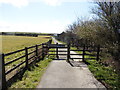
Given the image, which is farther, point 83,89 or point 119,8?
point 119,8

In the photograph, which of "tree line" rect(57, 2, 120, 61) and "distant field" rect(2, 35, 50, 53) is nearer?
"tree line" rect(57, 2, 120, 61)

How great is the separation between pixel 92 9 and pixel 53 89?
9.76 m

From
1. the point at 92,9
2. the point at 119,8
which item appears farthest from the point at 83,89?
the point at 92,9

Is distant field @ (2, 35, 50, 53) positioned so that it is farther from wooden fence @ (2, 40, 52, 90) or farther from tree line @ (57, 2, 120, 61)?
tree line @ (57, 2, 120, 61)

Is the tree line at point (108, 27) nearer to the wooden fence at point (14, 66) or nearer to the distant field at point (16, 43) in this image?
the wooden fence at point (14, 66)

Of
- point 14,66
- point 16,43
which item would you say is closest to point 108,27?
point 14,66

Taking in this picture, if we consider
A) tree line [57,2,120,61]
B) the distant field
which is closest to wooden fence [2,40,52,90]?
tree line [57,2,120,61]

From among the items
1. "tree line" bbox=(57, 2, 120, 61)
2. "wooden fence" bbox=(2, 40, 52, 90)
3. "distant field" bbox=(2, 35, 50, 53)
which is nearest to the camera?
"wooden fence" bbox=(2, 40, 52, 90)

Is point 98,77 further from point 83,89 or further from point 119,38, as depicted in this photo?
point 119,38

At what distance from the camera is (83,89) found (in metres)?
5.10

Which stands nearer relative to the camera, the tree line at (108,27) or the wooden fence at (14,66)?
the wooden fence at (14,66)

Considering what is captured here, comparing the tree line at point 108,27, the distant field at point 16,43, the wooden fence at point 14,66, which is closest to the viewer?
the wooden fence at point 14,66

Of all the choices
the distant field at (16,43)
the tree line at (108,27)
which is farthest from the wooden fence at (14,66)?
the distant field at (16,43)

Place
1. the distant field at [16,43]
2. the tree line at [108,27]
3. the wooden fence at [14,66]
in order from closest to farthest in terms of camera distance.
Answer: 1. the wooden fence at [14,66]
2. the tree line at [108,27]
3. the distant field at [16,43]
